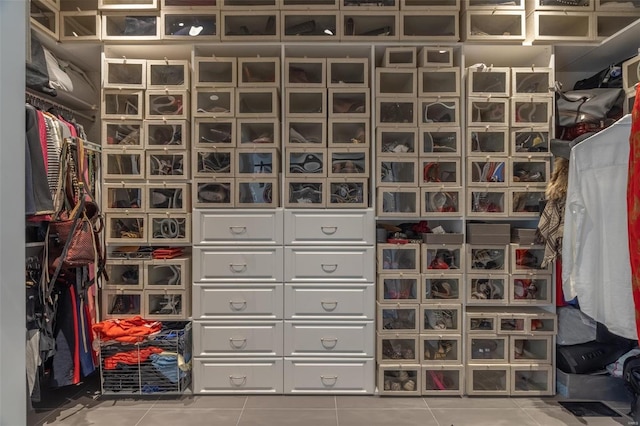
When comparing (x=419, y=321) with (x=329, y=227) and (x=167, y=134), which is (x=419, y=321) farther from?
(x=167, y=134)

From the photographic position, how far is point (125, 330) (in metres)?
2.41

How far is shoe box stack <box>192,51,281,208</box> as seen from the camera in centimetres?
256

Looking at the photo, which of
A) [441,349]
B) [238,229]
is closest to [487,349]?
[441,349]

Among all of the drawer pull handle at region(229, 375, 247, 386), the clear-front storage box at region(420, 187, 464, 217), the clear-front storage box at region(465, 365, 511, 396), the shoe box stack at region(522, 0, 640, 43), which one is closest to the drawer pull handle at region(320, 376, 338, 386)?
the drawer pull handle at region(229, 375, 247, 386)

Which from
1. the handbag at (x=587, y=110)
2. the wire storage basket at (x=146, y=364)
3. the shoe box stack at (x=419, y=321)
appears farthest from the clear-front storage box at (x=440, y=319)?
the wire storage basket at (x=146, y=364)

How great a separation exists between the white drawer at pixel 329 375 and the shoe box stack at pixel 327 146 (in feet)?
3.27

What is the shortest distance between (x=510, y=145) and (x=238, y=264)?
6.24 ft

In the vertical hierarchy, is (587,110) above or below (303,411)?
above

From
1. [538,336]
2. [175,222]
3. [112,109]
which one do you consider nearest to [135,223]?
[175,222]

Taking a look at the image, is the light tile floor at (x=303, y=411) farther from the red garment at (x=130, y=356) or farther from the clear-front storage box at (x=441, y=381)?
the red garment at (x=130, y=356)

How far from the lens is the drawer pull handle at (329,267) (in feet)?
8.38

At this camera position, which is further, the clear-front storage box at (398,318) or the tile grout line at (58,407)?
the clear-front storage box at (398,318)

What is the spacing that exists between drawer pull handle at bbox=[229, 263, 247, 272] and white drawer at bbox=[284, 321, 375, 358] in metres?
0.47

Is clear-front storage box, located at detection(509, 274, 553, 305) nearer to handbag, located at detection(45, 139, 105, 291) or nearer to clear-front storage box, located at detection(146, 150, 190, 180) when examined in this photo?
clear-front storage box, located at detection(146, 150, 190, 180)
